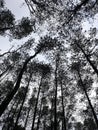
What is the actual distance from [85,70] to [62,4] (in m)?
13.0

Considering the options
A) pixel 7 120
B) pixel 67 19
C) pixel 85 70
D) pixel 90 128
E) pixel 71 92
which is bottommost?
pixel 90 128

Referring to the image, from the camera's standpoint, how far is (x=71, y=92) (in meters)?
25.1

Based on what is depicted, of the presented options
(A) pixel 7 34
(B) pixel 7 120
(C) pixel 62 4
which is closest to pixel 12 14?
(A) pixel 7 34

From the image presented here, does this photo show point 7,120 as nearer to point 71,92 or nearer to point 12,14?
point 71,92

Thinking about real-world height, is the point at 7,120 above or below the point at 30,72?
below

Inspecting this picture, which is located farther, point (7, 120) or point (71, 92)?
point (7, 120)

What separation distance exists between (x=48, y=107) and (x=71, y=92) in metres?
11.0

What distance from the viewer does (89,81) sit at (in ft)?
73.6

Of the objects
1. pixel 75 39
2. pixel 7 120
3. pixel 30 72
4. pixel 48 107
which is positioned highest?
pixel 75 39

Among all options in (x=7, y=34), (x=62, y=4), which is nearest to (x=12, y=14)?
(x=7, y=34)

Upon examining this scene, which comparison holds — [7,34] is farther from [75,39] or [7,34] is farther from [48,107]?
[48,107]

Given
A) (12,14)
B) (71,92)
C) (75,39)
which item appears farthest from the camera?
(71,92)

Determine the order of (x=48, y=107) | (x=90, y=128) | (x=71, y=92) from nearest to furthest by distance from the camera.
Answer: (x=71, y=92), (x=48, y=107), (x=90, y=128)

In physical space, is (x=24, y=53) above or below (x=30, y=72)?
above
